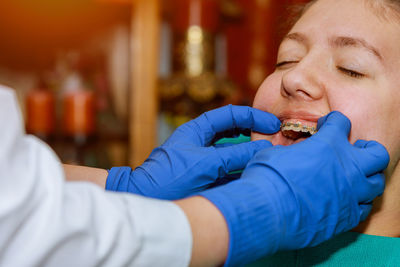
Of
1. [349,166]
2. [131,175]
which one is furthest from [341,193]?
[131,175]

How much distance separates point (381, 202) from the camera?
0.92 m

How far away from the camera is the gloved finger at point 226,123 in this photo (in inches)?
36.9

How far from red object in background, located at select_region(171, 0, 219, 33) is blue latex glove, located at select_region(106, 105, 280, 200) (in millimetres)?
1429

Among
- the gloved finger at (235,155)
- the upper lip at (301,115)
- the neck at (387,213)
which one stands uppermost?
the upper lip at (301,115)

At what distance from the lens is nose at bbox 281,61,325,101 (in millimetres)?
869

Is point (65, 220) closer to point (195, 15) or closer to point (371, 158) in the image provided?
point (371, 158)

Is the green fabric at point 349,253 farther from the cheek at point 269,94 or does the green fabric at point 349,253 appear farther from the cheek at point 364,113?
the cheek at point 269,94

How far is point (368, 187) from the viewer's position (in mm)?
699

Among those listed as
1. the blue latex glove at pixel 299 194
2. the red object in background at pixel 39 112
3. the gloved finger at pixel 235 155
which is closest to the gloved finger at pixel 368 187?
the blue latex glove at pixel 299 194

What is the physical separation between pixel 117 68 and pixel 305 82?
1687mm

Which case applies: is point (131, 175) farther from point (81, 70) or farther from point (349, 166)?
point (81, 70)

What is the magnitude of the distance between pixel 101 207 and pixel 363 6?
2.31ft

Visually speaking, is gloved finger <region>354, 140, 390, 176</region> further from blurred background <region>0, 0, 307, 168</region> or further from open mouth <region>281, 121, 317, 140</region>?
blurred background <region>0, 0, 307, 168</region>

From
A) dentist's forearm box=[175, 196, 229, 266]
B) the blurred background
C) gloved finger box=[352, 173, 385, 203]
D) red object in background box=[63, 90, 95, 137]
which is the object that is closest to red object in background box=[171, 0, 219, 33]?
the blurred background
